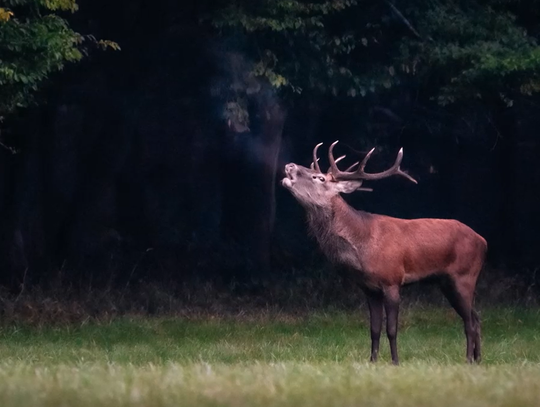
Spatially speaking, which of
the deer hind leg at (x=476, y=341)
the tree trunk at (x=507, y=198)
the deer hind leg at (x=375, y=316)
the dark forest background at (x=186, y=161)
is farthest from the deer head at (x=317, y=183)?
the tree trunk at (x=507, y=198)

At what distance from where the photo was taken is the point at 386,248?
496 inches

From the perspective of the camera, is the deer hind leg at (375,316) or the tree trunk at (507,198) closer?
the deer hind leg at (375,316)

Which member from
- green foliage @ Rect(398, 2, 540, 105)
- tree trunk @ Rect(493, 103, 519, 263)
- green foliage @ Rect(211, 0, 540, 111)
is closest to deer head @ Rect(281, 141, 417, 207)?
green foliage @ Rect(211, 0, 540, 111)

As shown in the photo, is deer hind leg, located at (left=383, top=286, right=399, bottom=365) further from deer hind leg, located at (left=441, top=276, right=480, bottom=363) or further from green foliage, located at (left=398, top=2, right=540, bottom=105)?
green foliage, located at (left=398, top=2, right=540, bottom=105)

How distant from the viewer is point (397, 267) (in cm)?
1259

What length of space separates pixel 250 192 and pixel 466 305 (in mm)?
9337

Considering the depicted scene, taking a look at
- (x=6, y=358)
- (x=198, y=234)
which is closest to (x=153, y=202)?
(x=198, y=234)

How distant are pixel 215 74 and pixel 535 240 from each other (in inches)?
449

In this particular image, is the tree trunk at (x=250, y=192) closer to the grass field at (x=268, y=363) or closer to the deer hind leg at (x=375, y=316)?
the grass field at (x=268, y=363)

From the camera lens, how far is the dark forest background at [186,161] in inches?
719

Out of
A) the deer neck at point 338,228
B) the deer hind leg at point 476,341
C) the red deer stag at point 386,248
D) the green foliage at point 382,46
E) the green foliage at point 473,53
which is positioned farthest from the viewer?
the green foliage at point 382,46

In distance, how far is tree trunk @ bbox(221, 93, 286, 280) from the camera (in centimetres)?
2020

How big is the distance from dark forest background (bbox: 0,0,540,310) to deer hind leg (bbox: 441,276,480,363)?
5061 mm

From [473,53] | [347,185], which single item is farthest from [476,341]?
[473,53]
